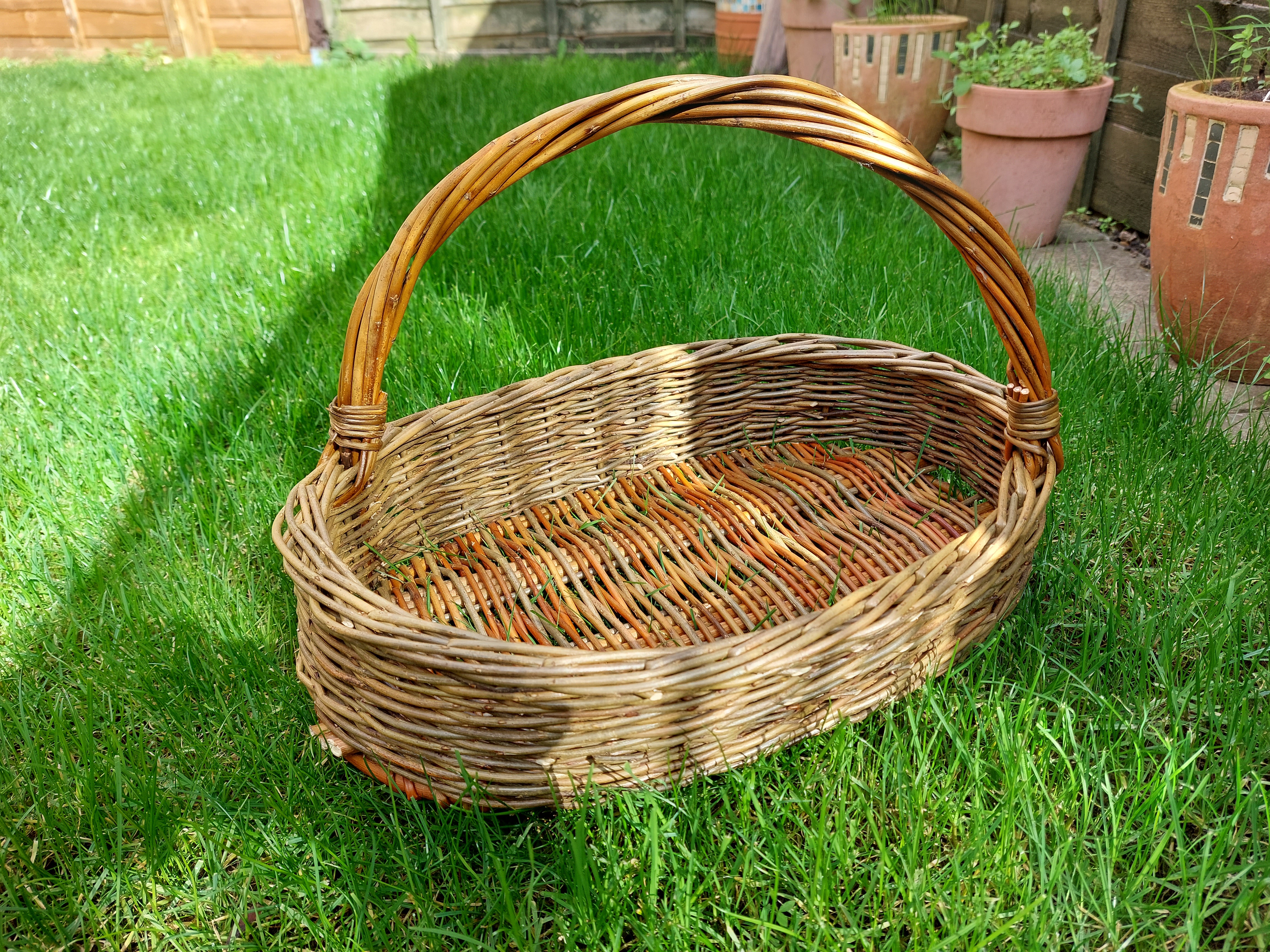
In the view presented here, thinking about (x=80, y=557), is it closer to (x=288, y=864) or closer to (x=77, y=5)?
(x=288, y=864)

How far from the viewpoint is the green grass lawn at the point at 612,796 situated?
92 centimetres

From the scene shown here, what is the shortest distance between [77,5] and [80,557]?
865 cm

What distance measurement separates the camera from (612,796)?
3.16ft

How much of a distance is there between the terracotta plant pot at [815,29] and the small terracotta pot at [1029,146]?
154 cm

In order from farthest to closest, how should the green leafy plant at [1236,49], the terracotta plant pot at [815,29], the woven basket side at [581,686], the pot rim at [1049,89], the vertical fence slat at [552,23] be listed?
the vertical fence slat at [552,23], the terracotta plant pot at [815,29], the pot rim at [1049,89], the green leafy plant at [1236,49], the woven basket side at [581,686]

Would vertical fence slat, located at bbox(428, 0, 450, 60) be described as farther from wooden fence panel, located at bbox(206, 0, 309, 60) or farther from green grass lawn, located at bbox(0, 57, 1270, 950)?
green grass lawn, located at bbox(0, 57, 1270, 950)

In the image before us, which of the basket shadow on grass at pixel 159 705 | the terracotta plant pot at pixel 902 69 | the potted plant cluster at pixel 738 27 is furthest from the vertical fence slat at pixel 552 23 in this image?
the basket shadow on grass at pixel 159 705

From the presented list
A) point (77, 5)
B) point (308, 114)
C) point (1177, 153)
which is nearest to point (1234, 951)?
point (1177, 153)

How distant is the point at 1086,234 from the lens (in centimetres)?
302

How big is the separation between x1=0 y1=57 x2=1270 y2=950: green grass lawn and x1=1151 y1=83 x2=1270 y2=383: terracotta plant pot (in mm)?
217

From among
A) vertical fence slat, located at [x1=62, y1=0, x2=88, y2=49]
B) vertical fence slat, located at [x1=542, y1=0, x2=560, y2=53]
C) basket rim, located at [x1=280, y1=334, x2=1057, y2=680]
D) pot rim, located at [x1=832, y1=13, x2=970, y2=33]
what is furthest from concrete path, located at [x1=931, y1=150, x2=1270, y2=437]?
vertical fence slat, located at [x1=62, y1=0, x2=88, y2=49]

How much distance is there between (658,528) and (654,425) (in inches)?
8.8

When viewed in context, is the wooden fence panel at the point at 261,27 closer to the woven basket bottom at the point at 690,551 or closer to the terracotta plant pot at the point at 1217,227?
the terracotta plant pot at the point at 1217,227

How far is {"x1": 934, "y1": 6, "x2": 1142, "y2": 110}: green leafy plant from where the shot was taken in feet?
8.95
